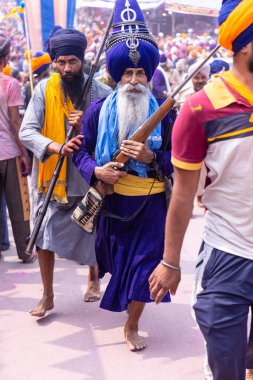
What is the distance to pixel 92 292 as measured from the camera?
4.80 metres

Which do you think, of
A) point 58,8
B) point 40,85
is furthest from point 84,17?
point 40,85

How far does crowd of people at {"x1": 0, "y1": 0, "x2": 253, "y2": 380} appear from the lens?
2.36 m

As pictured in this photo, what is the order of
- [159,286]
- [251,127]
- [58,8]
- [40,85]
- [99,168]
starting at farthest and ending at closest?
[58,8] → [40,85] → [99,168] → [159,286] → [251,127]

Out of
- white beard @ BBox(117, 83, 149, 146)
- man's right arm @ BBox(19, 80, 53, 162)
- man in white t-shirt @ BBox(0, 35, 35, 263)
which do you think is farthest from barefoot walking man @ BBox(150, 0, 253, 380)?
man in white t-shirt @ BBox(0, 35, 35, 263)

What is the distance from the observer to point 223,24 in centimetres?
238

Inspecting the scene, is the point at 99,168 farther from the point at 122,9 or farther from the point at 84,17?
the point at 84,17

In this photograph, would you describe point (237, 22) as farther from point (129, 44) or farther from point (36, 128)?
point (36, 128)

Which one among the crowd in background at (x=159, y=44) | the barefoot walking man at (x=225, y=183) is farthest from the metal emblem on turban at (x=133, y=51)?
the crowd in background at (x=159, y=44)

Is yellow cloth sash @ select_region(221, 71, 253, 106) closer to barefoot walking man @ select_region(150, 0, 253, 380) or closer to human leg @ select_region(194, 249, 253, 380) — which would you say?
barefoot walking man @ select_region(150, 0, 253, 380)

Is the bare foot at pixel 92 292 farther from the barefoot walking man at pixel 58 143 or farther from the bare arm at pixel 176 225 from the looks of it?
the bare arm at pixel 176 225

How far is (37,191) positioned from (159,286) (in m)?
2.09

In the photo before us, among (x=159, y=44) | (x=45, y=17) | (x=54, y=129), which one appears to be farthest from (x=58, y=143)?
(x=159, y=44)

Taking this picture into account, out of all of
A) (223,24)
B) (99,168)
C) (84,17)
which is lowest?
(84,17)

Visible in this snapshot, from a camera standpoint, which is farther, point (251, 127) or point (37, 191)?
point (37, 191)
